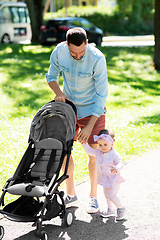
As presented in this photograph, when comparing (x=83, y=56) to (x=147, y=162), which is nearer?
(x=83, y=56)

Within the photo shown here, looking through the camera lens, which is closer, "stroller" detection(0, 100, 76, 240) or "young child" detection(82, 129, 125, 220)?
"stroller" detection(0, 100, 76, 240)

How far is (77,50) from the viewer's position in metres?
3.69

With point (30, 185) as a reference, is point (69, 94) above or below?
above

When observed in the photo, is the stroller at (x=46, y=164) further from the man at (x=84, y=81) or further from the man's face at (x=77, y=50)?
the man's face at (x=77, y=50)

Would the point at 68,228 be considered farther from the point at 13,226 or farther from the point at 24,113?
the point at 24,113

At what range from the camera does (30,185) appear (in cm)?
354

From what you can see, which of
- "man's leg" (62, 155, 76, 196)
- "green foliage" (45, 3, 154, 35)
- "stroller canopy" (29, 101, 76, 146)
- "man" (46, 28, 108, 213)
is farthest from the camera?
"green foliage" (45, 3, 154, 35)

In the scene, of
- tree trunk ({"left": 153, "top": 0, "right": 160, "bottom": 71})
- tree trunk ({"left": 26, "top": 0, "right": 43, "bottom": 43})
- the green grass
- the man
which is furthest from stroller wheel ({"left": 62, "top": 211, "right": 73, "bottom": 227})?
tree trunk ({"left": 26, "top": 0, "right": 43, "bottom": 43})

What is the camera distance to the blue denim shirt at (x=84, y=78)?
3887 mm

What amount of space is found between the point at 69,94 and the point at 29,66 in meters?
10.1

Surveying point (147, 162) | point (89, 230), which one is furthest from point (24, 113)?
point (89, 230)

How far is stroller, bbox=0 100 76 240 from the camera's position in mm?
3635

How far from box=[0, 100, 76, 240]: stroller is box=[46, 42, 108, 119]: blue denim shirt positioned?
0.18 meters

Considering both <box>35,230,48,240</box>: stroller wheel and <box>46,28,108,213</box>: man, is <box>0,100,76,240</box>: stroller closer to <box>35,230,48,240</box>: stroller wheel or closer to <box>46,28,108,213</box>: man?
<box>35,230,48,240</box>: stroller wheel
